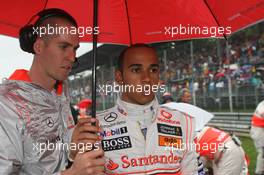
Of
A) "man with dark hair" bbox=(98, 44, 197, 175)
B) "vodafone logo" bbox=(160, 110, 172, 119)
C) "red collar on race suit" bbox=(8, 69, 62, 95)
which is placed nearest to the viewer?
"red collar on race suit" bbox=(8, 69, 62, 95)

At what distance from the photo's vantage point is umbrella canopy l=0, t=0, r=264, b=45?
241 centimetres

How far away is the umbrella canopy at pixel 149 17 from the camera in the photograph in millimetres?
2410

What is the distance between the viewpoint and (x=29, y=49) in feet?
6.54

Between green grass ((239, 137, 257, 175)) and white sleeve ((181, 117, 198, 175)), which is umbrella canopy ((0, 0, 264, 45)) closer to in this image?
white sleeve ((181, 117, 198, 175))

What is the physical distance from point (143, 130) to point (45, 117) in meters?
0.69

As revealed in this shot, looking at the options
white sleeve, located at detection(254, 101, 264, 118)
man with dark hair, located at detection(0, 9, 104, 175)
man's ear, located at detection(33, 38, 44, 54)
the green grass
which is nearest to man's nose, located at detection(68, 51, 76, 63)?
man with dark hair, located at detection(0, 9, 104, 175)

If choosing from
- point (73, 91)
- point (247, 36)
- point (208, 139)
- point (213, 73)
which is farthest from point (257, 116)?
point (73, 91)

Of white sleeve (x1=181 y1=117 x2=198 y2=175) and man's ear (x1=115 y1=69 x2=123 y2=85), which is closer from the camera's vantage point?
white sleeve (x1=181 y1=117 x2=198 y2=175)

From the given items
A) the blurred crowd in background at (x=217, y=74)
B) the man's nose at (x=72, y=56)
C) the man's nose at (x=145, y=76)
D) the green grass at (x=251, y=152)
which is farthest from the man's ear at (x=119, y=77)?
the blurred crowd in background at (x=217, y=74)

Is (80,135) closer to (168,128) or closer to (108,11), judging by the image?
(168,128)

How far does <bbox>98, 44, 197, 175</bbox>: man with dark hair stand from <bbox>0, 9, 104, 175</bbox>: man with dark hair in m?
0.35

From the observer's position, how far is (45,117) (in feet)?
5.71

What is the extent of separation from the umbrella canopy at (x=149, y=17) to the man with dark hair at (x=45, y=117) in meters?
0.46

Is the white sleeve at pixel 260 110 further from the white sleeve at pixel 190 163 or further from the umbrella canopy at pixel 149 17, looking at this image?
the white sleeve at pixel 190 163
